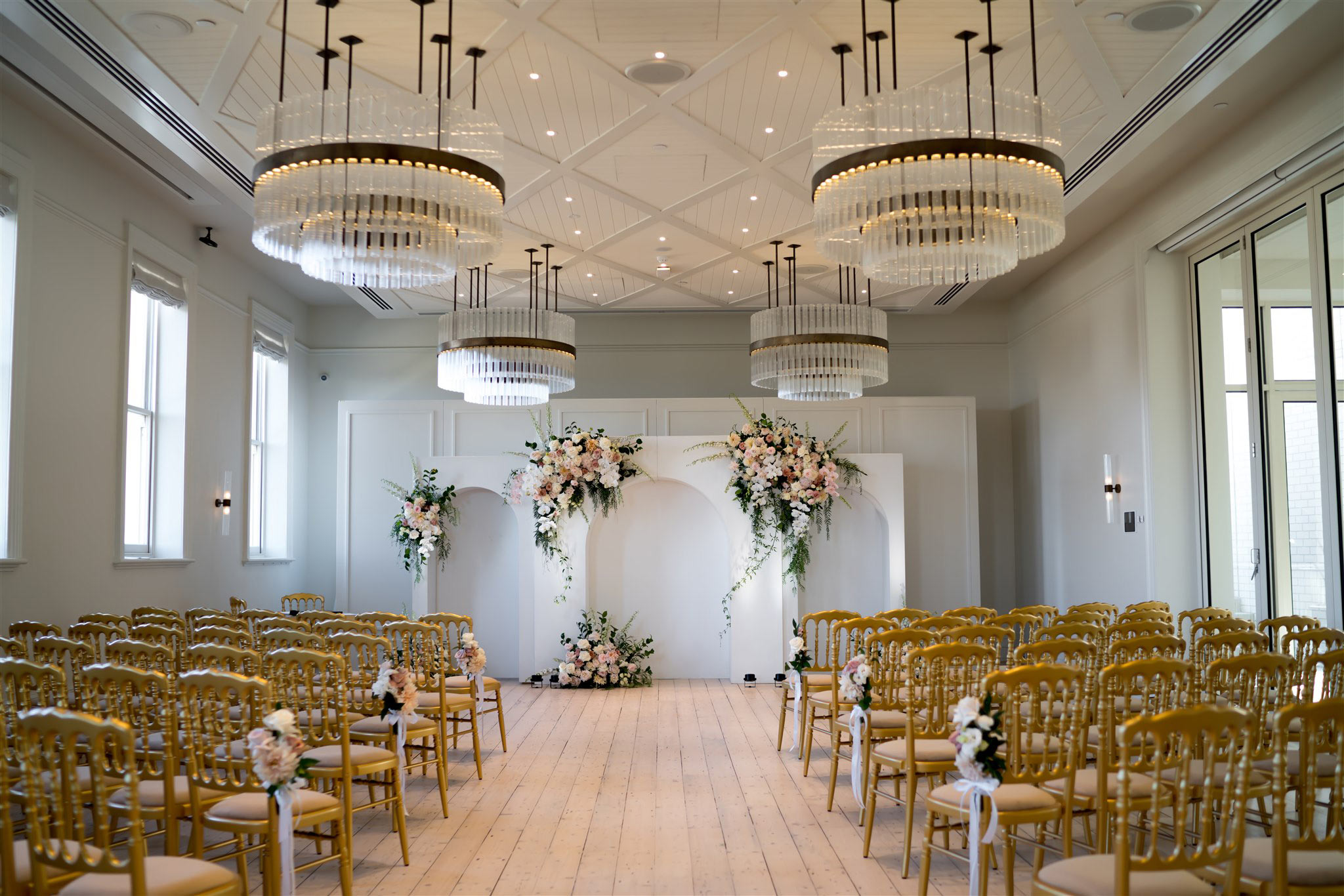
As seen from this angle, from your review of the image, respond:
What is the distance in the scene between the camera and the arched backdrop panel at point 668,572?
37.1 feet

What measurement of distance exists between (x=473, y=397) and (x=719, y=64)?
412cm

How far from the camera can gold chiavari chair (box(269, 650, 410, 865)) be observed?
14.1 feet

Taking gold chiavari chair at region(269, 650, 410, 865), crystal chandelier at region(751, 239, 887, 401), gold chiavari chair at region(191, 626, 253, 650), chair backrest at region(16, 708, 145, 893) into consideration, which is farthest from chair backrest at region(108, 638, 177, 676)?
crystal chandelier at region(751, 239, 887, 401)

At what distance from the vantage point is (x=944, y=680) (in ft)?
15.2

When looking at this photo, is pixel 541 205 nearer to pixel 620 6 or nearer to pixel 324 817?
pixel 620 6

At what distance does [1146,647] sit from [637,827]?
8.63 ft

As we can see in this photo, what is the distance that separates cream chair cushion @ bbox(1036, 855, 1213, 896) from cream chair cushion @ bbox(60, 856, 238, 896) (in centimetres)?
247

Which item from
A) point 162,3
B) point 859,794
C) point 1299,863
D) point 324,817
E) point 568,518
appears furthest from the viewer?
point 568,518

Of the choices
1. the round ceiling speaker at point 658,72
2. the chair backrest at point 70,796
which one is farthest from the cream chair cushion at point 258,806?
the round ceiling speaker at point 658,72

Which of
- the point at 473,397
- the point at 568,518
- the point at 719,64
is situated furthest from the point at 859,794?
the point at 568,518

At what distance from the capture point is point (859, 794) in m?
5.23

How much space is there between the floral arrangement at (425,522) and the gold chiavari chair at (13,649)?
6.02 metres

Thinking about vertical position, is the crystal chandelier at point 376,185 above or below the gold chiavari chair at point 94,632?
above

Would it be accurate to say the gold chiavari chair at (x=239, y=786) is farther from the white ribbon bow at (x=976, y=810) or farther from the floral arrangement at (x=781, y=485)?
the floral arrangement at (x=781, y=485)
